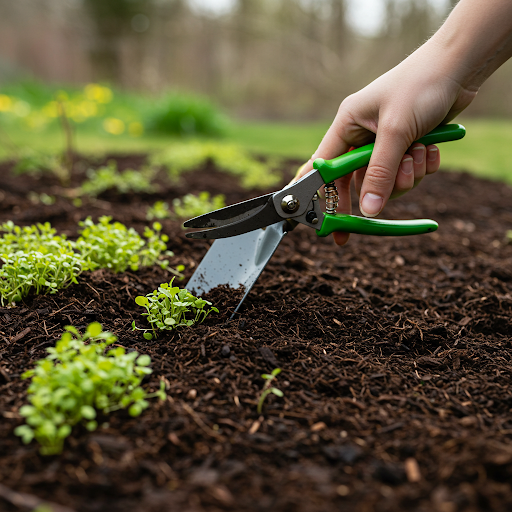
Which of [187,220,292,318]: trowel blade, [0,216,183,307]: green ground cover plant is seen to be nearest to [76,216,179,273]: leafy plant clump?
[0,216,183,307]: green ground cover plant

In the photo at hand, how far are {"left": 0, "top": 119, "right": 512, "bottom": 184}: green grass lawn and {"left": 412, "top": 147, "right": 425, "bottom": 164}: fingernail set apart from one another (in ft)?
15.2

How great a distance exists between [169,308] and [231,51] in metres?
16.8

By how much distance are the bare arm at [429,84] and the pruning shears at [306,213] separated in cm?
9

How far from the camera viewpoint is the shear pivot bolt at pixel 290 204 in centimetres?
207

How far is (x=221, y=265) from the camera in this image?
2316 millimetres

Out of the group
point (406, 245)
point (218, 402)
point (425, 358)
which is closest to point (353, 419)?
point (218, 402)

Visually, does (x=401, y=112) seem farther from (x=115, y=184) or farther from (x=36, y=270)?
(x=115, y=184)

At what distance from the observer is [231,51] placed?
16781 millimetres

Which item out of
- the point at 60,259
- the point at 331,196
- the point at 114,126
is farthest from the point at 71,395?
the point at 114,126

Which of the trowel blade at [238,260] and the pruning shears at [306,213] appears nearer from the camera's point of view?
the pruning shears at [306,213]

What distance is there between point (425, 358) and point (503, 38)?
1452 millimetres

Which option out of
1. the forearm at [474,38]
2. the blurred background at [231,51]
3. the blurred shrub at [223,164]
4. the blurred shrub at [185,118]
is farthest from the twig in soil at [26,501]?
the blurred background at [231,51]

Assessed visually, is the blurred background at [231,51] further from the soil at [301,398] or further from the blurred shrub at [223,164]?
the soil at [301,398]

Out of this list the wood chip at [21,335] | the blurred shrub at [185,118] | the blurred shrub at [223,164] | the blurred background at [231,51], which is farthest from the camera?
the blurred background at [231,51]
